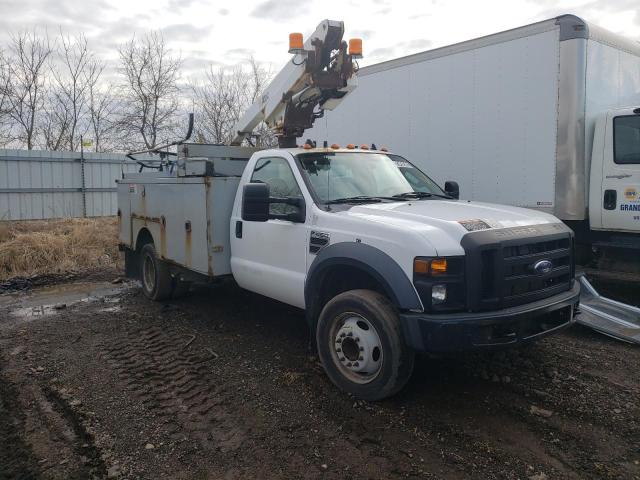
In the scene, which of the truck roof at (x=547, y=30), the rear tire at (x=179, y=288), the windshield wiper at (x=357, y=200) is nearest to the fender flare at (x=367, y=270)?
the windshield wiper at (x=357, y=200)

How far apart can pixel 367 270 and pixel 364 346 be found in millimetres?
569

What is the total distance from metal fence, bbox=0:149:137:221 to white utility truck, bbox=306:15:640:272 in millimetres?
11068

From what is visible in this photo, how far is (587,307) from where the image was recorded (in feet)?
A: 18.7

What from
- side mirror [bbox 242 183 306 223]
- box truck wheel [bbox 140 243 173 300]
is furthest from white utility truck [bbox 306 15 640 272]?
box truck wheel [bbox 140 243 173 300]

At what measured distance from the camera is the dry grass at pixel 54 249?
979 cm

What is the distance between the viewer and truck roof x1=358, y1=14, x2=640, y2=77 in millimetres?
6199

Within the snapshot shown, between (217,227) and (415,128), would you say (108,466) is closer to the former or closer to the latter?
(217,227)

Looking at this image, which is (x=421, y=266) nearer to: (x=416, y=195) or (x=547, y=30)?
(x=416, y=195)

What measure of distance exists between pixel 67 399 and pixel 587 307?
16.9 feet

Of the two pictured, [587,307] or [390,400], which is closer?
[390,400]

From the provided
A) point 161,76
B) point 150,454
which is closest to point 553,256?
point 150,454

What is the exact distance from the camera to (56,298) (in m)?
8.05

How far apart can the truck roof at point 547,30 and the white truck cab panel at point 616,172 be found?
0.99 meters

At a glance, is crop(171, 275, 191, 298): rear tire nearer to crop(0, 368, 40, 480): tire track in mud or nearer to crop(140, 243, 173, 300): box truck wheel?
crop(140, 243, 173, 300): box truck wheel
